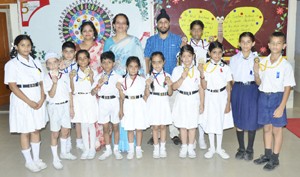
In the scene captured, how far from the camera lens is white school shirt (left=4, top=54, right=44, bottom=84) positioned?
2.84 metres

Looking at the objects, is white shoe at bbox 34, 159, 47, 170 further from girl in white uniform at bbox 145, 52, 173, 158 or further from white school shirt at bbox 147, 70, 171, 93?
white school shirt at bbox 147, 70, 171, 93

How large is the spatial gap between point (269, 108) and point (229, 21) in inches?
109

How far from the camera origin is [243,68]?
3.06 m

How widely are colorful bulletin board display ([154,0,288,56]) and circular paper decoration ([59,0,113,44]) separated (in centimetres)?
87

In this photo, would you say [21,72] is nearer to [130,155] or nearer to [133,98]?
[133,98]

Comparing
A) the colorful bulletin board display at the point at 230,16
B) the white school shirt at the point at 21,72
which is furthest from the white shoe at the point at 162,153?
the colorful bulletin board display at the point at 230,16

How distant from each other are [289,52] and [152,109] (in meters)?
3.50

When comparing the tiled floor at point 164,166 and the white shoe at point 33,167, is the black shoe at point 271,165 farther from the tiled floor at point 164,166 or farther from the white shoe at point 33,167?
the white shoe at point 33,167

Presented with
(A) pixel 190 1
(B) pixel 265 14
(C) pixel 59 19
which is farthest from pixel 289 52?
(C) pixel 59 19

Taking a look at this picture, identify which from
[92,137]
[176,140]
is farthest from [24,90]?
[176,140]

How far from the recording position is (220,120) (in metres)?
3.19

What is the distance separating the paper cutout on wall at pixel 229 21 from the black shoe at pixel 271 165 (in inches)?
110

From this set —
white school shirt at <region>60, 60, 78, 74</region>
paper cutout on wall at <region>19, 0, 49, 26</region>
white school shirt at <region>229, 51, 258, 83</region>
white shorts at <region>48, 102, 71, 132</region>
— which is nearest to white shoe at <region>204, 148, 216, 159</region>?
white school shirt at <region>229, 51, 258, 83</region>

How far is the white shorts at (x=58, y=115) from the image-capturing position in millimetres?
3115
